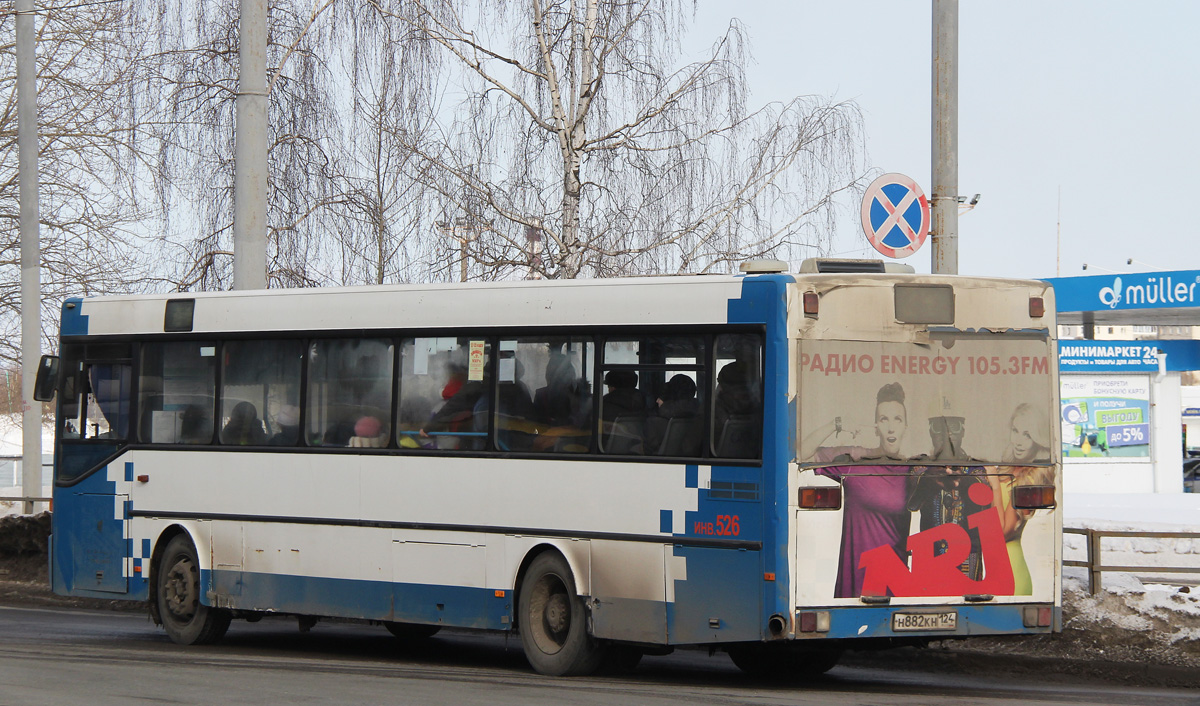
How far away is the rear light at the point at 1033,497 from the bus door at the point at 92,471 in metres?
7.92

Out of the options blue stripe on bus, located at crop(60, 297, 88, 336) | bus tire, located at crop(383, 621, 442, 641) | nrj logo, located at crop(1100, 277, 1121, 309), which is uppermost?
nrj logo, located at crop(1100, 277, 1121, 309)

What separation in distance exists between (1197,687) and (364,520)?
20.8 feet

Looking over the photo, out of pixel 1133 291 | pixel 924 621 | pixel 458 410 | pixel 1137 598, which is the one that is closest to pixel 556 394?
pixel 458 410

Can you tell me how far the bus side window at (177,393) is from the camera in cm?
1330

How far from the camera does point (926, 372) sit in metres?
10.2

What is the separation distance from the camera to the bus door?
547 inches

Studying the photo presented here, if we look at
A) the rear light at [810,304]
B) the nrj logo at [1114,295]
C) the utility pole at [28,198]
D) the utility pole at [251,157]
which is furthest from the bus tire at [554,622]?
the nrj logo at [1114,295]

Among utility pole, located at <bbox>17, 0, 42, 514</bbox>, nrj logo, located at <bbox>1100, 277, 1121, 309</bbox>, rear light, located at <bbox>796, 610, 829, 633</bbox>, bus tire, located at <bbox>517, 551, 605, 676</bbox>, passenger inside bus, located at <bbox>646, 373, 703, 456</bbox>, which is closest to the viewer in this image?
rear light, located at <bbox>796, 610, 829, 633</bbox>

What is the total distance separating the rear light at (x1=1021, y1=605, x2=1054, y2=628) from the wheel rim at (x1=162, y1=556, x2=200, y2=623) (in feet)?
23.3

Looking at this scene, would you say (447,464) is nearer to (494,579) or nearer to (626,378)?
(494,579)

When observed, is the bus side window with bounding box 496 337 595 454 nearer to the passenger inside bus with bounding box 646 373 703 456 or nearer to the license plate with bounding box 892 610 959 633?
the passenger inside bus with bounding box 646 373 703 456

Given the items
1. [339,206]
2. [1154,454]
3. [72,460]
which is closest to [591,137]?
[339,206]

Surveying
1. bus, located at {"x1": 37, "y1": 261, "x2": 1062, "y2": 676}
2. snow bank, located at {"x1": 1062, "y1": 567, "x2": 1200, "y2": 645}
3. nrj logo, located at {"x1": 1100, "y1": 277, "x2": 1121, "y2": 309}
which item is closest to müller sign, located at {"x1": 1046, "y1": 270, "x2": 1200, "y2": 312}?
nrj logo, located at {"x1": 1100, "y1": 277, "x2": 1121, "y2": 309}

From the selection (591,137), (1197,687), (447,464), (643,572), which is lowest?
(1197,687)
